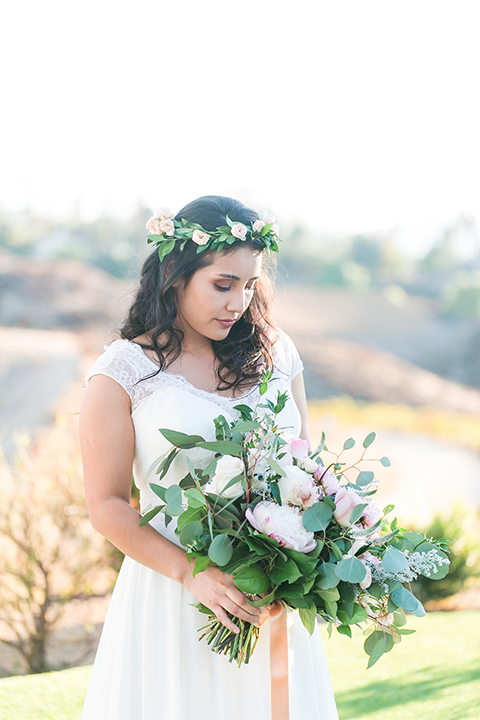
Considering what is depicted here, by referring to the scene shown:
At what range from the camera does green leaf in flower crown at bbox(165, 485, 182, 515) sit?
4.33 ft

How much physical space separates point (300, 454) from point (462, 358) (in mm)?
13078

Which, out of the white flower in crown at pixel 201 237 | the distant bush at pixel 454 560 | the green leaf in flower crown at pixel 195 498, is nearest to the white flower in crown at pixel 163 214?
the white flower in crown at pixel 201 237

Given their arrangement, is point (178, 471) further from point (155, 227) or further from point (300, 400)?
point (155, 227)

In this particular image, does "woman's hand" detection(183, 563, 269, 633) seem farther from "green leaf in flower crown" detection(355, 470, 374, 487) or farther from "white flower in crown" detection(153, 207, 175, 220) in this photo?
"white flower in crown" detection(153, 207, 175, 220)

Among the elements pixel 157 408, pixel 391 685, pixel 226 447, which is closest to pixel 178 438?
pixel 226 447

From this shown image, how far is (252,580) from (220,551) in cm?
10

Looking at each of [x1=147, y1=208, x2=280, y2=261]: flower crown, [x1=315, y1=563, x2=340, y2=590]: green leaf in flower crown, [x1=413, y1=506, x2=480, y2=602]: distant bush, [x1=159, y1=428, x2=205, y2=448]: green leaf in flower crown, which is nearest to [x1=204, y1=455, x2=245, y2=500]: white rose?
[x1=159, y1=428, x2=205, y2=448]: green leaf in flower crown

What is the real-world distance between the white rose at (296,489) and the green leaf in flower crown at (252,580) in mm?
163

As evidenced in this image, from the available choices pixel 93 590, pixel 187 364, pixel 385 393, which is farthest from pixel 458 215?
pixel 187 364

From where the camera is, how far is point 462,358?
535 inches

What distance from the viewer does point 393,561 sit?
132cm

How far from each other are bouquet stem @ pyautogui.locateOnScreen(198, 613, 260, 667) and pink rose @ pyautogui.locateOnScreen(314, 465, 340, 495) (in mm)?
368

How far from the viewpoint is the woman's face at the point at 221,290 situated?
172 cm

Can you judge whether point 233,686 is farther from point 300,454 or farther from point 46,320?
point 46,320
